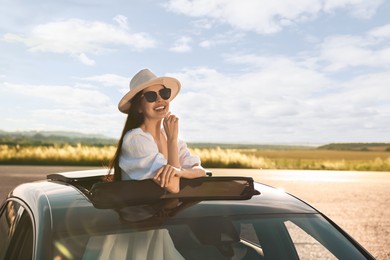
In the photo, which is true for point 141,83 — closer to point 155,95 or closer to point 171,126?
point 155,95

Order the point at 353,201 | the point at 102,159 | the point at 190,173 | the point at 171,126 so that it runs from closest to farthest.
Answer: the point at 190,173 → the point at 171,126 → the point at 353,201 → the point at 102,159

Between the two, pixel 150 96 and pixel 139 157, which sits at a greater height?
pixel 150 96

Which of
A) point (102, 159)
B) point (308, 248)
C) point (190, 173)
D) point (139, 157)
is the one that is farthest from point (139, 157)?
point (102, 159)

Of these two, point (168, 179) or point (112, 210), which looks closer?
point (112, 210)

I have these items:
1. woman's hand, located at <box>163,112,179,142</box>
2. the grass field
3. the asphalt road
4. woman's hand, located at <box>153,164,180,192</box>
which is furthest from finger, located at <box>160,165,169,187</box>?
the grass field

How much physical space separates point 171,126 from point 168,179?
1.05 m

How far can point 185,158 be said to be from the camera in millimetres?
4312

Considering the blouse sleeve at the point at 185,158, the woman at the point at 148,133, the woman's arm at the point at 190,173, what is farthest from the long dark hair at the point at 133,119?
the woman's arm at the point at 190,173

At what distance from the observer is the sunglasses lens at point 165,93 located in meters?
4.25

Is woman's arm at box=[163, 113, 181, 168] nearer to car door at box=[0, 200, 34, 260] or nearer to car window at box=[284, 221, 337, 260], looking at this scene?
car door at box=[0, 200, 34, 260]

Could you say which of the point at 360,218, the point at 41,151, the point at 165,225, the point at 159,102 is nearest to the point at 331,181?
the point at 360,218

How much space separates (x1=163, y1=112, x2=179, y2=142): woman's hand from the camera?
4145 mm

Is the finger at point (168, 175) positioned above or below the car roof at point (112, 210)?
above

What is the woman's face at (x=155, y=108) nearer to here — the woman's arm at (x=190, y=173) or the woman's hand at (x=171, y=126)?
the woman's hand at (x=171, y=126)
